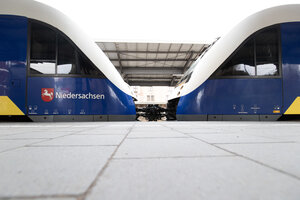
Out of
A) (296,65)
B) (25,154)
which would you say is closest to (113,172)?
(25,154)

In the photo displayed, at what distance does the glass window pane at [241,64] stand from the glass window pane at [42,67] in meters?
3.94

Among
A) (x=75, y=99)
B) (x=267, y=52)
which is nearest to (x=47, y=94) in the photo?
(x=75, y=99)

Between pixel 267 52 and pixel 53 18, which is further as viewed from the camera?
pixel 267 52

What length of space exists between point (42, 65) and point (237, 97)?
4682 mm

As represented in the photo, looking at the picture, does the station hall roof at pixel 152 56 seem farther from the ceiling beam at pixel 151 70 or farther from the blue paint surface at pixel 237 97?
the blue paint surface at pixel 237 97

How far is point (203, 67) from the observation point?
3.87m

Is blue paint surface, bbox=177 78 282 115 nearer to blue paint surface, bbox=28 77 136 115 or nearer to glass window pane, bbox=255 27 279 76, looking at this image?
glass window pane, bbox=255 27 279 76

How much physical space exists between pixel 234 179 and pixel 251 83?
156 inches

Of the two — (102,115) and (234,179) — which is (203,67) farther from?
(234,179)

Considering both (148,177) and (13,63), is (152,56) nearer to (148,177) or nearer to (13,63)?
(13,63)

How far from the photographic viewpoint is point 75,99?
3.57 meters

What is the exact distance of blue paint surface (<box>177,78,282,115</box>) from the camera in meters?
3.67

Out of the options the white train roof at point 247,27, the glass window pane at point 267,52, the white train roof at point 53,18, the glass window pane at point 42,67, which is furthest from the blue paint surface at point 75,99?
the glass window pane at point 267,52

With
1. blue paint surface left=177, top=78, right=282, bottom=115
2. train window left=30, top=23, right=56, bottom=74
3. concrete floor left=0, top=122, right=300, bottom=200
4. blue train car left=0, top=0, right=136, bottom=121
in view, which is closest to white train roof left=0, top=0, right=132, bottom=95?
blue train car left=0, top=0, right=136, bottom=121
